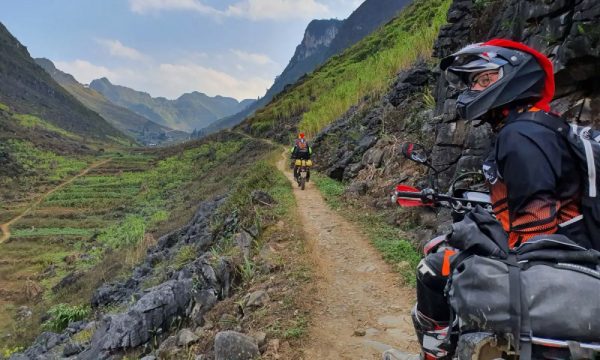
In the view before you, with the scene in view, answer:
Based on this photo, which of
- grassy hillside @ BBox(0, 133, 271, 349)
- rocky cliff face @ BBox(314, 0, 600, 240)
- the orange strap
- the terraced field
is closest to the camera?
the orange strap

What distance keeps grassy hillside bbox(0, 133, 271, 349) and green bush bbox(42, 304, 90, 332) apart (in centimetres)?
54

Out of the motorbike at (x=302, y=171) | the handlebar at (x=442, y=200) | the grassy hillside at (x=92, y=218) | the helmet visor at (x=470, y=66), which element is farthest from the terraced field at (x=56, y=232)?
the helmet visor at (x=470, y=66)

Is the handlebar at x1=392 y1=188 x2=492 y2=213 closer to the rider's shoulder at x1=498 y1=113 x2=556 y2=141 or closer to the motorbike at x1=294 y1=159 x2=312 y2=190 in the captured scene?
the rider's shoulder at x1=498 y1=113 x2=556 y2=141

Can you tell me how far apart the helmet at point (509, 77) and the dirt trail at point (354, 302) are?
10.6 feet

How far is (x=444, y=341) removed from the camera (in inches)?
104

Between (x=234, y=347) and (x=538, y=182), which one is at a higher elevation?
(x=538, y=182)

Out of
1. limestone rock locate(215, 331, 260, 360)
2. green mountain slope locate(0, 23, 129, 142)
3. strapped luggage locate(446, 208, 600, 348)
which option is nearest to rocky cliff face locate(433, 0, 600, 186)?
strapped luggage locate(446, 208, 600, 348)

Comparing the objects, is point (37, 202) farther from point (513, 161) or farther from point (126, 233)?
point (513, 161)

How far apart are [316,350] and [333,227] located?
17.2ft

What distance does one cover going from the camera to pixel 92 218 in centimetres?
4053

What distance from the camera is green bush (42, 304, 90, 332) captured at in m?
15.8

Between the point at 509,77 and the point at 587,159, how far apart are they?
2.01 ft

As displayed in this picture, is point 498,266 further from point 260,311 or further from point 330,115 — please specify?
point 330,115

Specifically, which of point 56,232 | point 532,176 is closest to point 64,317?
point 532,176
